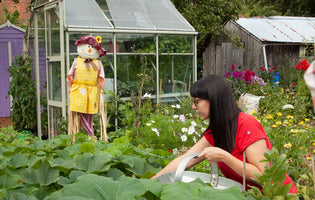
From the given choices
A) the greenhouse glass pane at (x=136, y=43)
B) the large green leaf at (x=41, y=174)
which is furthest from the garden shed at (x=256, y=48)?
the large green leaf at (x=41, y=174)

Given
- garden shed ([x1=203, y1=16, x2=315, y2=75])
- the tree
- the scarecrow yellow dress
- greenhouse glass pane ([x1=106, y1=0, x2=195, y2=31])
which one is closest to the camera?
the scarecrow yellow dress

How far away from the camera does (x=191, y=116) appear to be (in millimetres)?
6199

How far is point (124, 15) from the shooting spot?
736cm

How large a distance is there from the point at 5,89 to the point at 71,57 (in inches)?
191

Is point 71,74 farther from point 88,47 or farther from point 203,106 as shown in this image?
point 203,106

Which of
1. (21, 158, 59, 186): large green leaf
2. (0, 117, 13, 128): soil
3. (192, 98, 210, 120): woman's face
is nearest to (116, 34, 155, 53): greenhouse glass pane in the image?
(0, 117, 13, 128): soil

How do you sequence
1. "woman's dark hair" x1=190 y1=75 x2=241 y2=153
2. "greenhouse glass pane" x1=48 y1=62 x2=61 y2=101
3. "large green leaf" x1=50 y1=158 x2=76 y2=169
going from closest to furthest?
"large green leaf" x1=50 y1=158 x2=76 y2=169
"woman's dark hair" x1=190 y1=75 x2=241 y2=153
"greenhouse glass pane" x1=48 y1=62 x2=61 y2=101

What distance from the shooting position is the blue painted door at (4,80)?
10.6m

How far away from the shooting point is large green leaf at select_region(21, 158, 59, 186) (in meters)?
1.70

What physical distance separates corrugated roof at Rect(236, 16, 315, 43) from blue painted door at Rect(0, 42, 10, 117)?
7059 millimetres

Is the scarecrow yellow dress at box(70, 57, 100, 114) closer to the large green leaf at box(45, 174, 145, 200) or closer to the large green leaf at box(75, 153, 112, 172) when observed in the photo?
the large green leaf at box(75, 153, 112, 172)

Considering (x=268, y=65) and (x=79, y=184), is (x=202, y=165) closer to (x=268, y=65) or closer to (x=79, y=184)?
(x=79, y=184)

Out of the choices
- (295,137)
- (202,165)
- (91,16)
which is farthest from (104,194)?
(91,16)

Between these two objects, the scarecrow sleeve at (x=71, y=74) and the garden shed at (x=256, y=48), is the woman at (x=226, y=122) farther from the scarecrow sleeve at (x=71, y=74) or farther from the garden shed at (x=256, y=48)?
the garden shed at (x=256, y=48)
